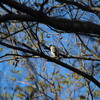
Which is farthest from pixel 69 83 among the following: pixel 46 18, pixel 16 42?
pixel 46 18

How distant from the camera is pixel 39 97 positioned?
6219mm

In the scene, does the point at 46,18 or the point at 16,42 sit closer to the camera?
the point at 46,18

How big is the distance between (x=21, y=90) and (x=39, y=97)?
2.33 feet

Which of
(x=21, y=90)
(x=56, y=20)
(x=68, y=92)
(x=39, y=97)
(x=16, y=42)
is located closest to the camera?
(x=56, y=20)

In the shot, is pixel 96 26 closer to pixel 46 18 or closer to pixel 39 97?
pixel 46 18

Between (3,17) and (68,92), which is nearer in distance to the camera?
(3,17)

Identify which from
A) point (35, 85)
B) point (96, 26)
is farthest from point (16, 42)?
point (96, 26)

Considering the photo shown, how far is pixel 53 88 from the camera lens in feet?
22.8

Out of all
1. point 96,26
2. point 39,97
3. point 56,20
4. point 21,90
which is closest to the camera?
point 96,26

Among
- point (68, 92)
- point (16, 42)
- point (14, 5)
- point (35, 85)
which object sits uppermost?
point (14, 5)

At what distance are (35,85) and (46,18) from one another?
417 centimetres

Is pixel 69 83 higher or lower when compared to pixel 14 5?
lower

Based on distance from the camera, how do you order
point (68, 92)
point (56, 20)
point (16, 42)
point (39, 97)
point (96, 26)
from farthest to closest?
1. point (68, 92)
2. point (39, 97)
3. point (16, 42)
4. point (56, 20)
5. point (96, 26)

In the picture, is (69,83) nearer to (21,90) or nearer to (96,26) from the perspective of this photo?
(21,90)
